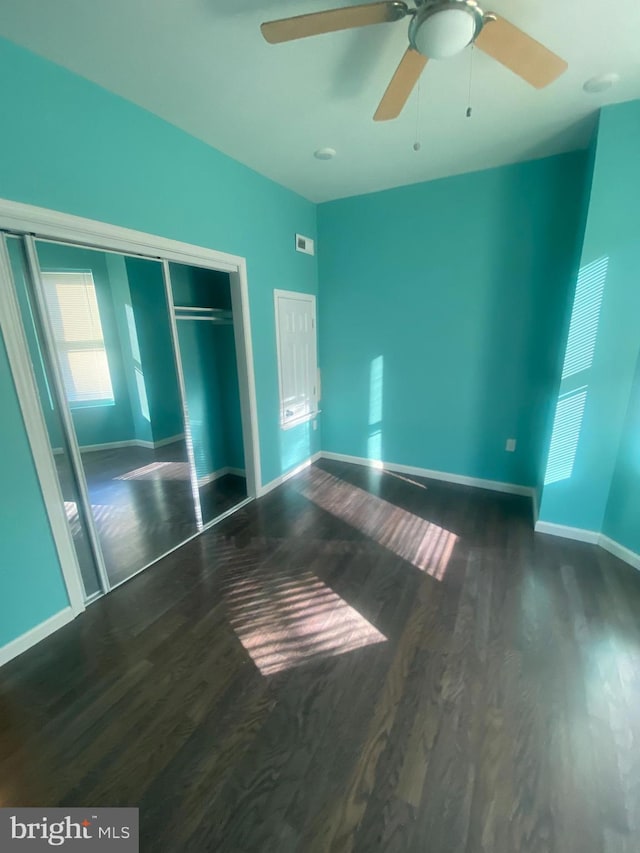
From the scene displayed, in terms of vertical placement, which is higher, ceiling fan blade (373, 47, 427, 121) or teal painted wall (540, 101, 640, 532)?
ceiling fan blade (373, 47, 427, 121)

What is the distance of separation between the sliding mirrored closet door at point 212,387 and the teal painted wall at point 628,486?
2955mm

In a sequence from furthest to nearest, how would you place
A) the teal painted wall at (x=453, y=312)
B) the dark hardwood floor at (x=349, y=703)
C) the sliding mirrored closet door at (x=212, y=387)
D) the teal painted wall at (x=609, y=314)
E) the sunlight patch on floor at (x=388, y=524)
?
the sliding mirrored closet door at (x=212, y=387) < the teal painted wall at (x=453, y=312) < the sunlight patch on floor at (x=388, y=524) < the teal painted wall at (x=609, y=314) < the dark hardwood floor at (x=349, y=703)

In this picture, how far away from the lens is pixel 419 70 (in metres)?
1.46

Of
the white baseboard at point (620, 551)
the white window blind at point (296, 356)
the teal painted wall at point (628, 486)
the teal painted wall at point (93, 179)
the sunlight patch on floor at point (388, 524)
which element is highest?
the teal painted wall at point (93, 179)

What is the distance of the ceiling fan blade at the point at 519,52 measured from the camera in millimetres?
1210

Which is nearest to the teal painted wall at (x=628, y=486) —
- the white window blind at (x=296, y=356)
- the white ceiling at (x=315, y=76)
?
the white ceiling at (x=315, y=76)

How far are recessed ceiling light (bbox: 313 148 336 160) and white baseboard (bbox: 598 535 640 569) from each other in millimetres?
3434

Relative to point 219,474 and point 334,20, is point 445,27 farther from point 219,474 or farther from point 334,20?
point 219,474

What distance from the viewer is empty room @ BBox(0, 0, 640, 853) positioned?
1.23 meters

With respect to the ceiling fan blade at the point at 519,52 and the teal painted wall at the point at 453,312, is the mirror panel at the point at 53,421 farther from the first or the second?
the teal painted wall at the point at 453,312

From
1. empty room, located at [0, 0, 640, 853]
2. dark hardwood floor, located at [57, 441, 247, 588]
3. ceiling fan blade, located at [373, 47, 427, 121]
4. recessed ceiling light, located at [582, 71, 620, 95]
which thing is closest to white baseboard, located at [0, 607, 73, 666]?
empty room, located at [0, 0, 640, 853]

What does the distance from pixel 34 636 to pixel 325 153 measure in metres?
3.55

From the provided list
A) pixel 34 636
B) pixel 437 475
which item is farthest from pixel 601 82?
pixel 34 636

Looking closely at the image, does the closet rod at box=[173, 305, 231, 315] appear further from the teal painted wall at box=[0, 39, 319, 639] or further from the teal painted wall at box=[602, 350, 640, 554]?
the teal painted wall at box=[602, 350, 640, 554]
